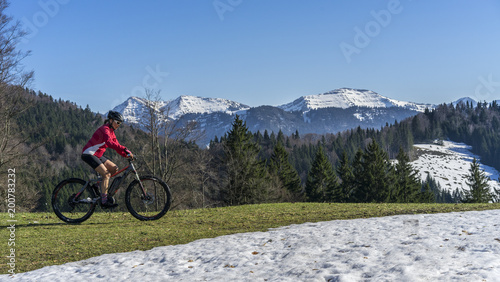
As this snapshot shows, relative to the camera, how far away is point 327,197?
64750 millimetres

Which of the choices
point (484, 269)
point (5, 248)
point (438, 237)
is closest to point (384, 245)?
point (438, 237)

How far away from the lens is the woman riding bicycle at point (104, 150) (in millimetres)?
10781

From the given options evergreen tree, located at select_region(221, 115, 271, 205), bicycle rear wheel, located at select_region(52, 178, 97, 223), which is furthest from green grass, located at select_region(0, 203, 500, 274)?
evergreen tree, located at select_region(221, 115, 271, 205)

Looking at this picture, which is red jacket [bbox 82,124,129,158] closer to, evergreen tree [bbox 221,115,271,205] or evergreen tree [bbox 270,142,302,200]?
evergreen tree [bbox 221,115,271,205]

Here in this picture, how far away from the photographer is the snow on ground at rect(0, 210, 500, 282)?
664 cm

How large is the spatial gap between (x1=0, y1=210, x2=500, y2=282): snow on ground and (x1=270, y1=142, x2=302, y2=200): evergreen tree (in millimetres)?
52254

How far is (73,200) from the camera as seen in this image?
11.6 meters

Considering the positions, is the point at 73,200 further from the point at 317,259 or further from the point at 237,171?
the point at 237,171

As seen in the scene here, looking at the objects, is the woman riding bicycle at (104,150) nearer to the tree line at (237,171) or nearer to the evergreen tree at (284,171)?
the tree line at (237,171)

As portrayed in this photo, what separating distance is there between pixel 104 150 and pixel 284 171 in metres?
53.7

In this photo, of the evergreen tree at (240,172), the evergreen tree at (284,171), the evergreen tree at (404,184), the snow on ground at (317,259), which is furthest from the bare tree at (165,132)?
the evergreen tree at (404,184)

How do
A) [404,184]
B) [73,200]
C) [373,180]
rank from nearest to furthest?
1. [73,200]
2. [373,180]
3. [404,184]

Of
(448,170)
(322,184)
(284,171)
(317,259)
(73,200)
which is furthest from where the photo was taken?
(448,170)

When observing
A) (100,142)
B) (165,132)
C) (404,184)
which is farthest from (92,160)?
(404,184)
